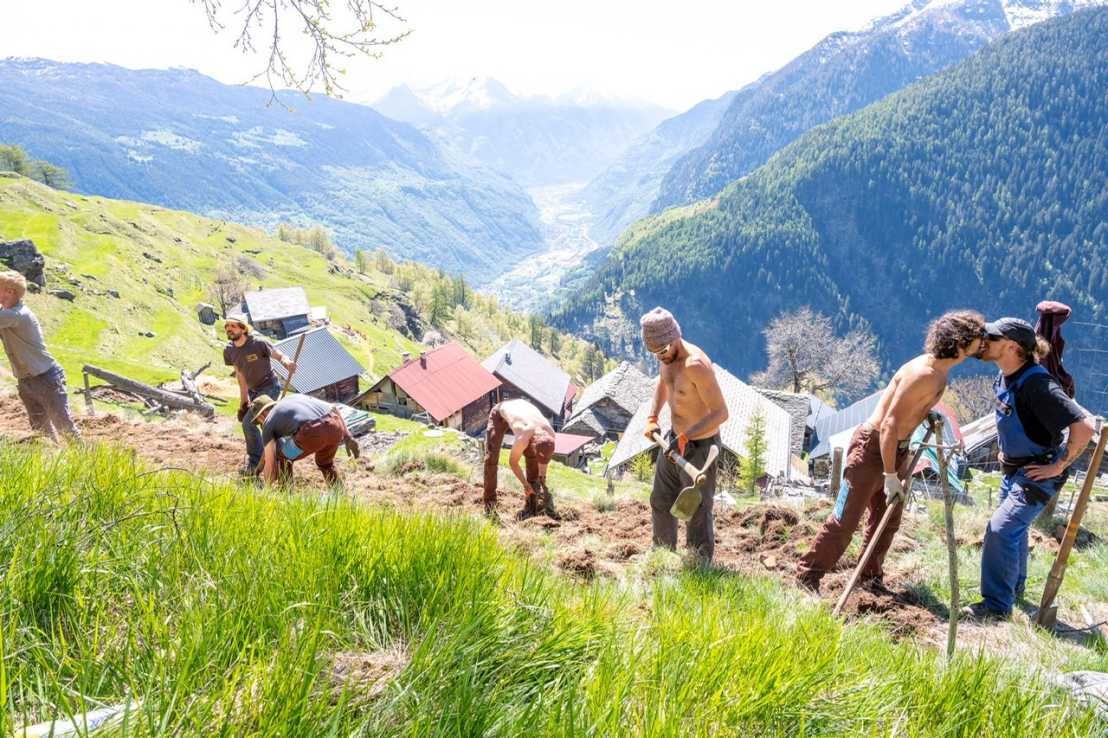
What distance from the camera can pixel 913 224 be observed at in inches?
7731

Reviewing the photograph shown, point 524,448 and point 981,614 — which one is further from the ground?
point 524,448

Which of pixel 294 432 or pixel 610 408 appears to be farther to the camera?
pixel 610 408

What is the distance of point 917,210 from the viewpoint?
649 feet

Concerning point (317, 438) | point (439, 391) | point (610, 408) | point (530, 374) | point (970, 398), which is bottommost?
point (970, 398)

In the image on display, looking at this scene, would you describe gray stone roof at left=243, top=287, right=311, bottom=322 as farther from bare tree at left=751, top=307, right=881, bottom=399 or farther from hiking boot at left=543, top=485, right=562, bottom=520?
hiking boot at left=543, top=485, right=562, bottom=520

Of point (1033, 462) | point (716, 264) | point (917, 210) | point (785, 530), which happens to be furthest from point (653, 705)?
point (917, 210)

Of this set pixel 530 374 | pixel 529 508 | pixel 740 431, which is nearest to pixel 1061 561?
pixel 529 508

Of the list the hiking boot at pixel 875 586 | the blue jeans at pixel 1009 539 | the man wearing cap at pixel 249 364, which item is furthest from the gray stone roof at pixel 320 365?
the blue jeans at pixel 1009 539

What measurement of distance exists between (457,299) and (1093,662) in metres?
145

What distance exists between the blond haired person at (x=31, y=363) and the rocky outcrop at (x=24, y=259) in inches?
1647

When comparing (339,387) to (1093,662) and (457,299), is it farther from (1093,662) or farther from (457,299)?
(457,299)

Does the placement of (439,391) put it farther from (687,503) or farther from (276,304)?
(276,304)

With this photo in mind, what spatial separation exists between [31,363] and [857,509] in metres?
9.36

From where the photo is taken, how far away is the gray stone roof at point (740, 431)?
31.7 m
